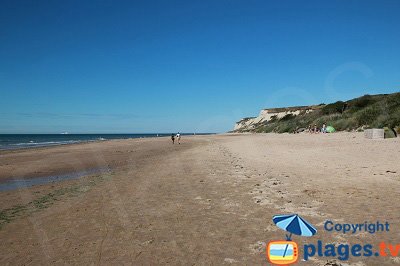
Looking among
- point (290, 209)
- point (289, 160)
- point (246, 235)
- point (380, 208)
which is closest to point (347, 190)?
point (380, 208)

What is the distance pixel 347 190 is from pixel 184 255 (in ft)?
18.6

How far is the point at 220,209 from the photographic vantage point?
7406 millimetres

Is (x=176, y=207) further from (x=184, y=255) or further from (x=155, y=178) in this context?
(x=155, y=178)
